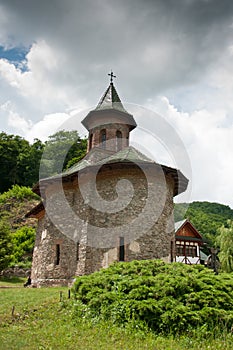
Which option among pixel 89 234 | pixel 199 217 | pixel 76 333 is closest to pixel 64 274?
pixel 89 234

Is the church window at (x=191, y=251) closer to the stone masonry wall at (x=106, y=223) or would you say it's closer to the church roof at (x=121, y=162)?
the church roof at (x=121, y=162)

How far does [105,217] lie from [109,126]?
8.72m

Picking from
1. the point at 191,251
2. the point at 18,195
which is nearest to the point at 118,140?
the point at 191,251

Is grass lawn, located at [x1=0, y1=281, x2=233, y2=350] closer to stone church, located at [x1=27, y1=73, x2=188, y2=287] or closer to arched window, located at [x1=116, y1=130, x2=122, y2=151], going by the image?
stone church, located at [x1=27, y1=73, x2=188, y2=287]

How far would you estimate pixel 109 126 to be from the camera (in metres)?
21.9

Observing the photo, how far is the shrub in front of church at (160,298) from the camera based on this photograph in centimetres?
738

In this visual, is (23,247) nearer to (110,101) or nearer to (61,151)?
(110,101)

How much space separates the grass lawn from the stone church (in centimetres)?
550

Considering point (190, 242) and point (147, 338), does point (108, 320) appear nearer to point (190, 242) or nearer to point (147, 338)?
point (147, 338)

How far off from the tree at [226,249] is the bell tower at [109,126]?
13.6m

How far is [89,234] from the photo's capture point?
14680 millimetres

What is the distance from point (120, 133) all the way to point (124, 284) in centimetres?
1442

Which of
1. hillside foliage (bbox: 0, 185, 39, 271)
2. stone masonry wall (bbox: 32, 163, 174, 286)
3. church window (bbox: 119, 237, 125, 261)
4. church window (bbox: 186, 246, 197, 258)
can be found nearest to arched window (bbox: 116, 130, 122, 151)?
stone masonry wall (bbox: 32, 163, 174, 286)

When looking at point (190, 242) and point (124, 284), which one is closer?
point (124, 284)
